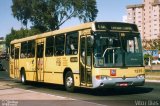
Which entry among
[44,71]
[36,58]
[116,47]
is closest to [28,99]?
[116,47]

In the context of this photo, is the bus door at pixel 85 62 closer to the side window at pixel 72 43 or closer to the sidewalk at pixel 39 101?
the side window at pixel 72 43

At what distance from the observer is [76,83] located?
17688 mm

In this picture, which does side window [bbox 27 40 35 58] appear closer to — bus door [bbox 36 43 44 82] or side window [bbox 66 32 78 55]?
bus door [bbox 36 43 44 82]

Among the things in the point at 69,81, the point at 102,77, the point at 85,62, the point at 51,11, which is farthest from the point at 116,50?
the point at 51,11

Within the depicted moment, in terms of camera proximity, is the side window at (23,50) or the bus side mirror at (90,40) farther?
the side window at (23,50)

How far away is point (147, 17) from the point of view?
567 feet

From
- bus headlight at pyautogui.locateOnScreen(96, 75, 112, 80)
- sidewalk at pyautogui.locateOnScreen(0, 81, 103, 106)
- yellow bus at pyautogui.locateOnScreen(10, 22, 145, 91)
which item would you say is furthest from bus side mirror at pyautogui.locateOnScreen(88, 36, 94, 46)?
sidewalk at pyautogui.locateOnScreen(0, 81, 103, 106)

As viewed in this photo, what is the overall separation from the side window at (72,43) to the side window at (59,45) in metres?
0.55

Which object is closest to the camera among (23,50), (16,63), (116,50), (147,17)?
(116,50)

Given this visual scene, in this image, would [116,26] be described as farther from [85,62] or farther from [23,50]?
[23,50]

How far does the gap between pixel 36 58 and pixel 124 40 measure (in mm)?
7612

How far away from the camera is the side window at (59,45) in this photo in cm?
1923

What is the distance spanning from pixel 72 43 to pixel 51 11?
5410 cm

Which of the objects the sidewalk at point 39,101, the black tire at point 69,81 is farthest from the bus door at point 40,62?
the sidewalk at point 39,101
